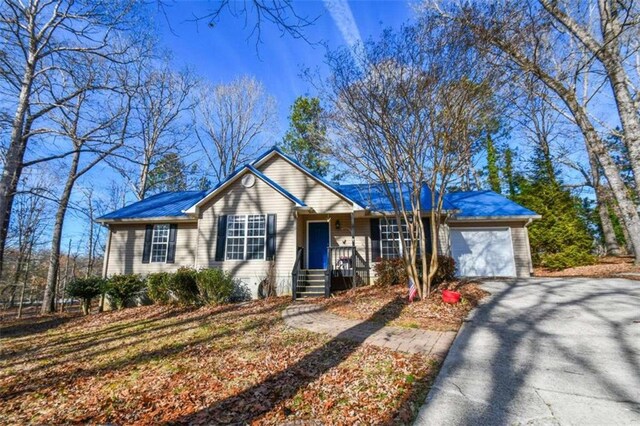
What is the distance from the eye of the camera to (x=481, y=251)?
12633mm

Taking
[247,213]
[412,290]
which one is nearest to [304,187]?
[247,213]

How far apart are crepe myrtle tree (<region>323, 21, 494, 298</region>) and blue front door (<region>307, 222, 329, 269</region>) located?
4987 millimetres

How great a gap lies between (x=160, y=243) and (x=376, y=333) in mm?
10748

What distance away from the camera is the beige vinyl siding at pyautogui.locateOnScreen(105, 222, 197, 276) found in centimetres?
1273

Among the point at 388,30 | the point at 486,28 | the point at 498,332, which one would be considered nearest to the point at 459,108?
the point at 486,28

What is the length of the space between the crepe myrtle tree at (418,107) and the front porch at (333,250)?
3.61 meters

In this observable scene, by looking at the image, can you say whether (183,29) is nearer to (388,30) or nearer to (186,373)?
(186,373)

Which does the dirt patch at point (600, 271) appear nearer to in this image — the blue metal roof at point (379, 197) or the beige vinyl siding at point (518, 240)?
the beige vinyl siding at point (518, 240)

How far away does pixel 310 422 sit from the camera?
2.92 metres

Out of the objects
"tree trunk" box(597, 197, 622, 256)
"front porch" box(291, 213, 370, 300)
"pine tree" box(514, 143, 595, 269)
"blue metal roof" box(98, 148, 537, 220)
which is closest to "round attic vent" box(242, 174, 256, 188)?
"blue metal roof" box(98, 148, 537, 220)

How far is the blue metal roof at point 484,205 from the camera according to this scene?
12.4m

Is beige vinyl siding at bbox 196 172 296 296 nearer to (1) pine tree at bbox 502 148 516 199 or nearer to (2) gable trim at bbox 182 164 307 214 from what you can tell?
(2) gable trim at bbox 182 164 307 214

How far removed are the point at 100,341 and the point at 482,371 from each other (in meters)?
7.84

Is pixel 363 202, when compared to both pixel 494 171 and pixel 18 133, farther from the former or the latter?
pixel 494 171
